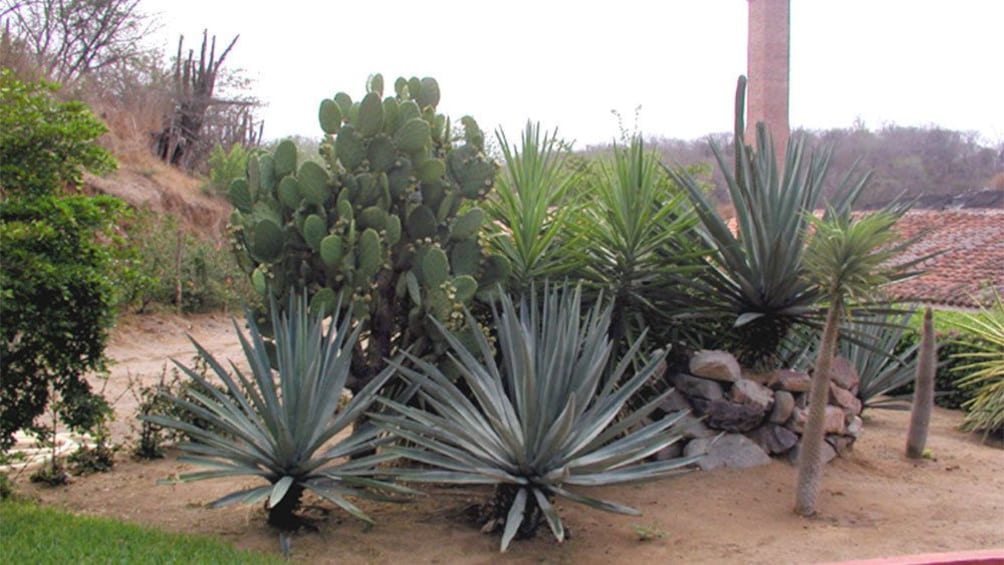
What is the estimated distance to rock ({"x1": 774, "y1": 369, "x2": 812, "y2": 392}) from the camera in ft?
22.8

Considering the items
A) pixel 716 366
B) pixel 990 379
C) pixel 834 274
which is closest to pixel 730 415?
pixel 716 366

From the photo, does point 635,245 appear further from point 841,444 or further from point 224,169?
point 224,169

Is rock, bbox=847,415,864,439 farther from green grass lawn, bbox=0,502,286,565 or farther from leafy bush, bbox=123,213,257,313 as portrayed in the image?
leafy bush, bbox=123,213,257,313

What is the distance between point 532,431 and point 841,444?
3.12 m

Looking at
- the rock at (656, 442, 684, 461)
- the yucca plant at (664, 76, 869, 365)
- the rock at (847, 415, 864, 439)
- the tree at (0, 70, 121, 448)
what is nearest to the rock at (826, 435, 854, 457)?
the rock at (847, 415, 864, 439)

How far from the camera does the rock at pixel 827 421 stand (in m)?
6.88

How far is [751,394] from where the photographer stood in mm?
6715

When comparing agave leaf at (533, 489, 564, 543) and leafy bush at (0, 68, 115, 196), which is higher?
leafy bush at (0, 68, 115, 196)

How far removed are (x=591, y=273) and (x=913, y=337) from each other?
7124mm

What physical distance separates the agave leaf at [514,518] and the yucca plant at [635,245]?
1.93m

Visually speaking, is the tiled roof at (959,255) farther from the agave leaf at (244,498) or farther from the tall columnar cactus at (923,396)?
the agave leaf at (244,498)

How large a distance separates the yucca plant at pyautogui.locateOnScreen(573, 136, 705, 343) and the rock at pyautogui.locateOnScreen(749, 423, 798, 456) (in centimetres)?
102

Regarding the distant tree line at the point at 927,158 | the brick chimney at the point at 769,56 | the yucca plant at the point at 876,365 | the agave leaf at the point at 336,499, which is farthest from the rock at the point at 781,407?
the distant tree line at the point at 927,158

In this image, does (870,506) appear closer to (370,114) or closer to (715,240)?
A: (715,240)
